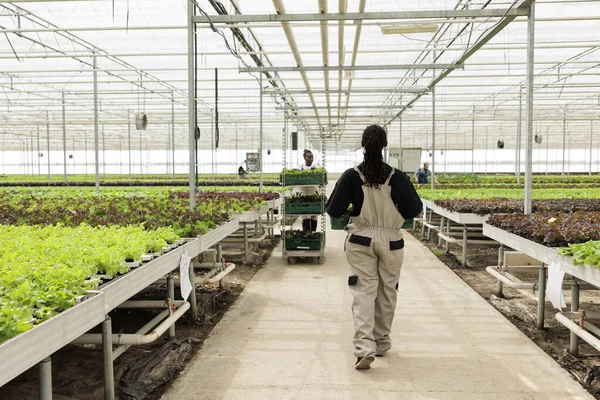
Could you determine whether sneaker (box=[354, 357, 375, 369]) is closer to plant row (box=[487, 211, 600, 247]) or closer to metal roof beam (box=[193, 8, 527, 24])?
plant row (box=[487, 211, 600, 247])

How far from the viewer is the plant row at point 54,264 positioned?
2348mm

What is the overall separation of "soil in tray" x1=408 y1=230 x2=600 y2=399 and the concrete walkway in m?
0.10

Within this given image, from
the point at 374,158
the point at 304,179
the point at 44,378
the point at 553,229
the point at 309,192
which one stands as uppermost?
the point at 374,158

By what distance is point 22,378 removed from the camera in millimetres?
3795

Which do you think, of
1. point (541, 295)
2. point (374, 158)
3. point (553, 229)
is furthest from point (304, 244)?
point (374, 158)

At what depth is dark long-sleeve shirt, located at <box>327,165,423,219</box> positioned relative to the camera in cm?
395

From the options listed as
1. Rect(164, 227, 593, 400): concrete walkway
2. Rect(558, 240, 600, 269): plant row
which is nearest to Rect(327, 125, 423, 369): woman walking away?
Rect(164, 227, 593, 400): concrete walkway

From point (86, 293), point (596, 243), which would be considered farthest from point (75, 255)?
point (596, 243)

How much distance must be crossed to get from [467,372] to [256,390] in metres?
Result: 1.58

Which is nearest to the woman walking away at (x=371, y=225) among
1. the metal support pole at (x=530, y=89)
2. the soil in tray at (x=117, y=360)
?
the soil in tray at (x=117, y=360)

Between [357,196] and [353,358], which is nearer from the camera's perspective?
[357,196]

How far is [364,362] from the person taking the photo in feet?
12.6

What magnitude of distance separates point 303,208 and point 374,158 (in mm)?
4881

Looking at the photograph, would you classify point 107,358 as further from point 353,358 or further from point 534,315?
point 534,315
